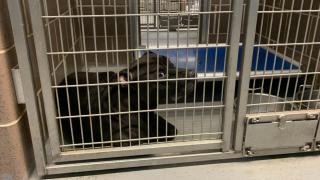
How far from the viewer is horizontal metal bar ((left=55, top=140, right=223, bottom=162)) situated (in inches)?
50.6

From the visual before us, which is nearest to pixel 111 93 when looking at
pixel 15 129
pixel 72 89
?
pixel 72 89

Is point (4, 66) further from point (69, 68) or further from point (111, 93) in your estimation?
point (69, 68)

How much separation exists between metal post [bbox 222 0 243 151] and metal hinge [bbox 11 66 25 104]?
2.76 feet

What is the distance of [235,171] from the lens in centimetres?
138

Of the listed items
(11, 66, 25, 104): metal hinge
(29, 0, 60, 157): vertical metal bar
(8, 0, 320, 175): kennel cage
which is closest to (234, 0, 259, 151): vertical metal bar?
(8, 0, 320, 175): kennel cage

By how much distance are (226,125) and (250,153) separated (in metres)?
0.20

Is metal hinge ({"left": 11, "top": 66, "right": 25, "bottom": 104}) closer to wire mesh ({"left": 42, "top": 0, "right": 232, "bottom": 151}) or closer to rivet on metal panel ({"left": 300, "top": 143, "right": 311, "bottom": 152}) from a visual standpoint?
wire mesh ({"left": 42, "top": 0, "right": 232, "bottom": 151})

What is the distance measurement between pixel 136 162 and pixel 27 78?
1.94ft

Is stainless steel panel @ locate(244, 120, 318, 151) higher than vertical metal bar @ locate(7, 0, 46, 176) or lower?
lower

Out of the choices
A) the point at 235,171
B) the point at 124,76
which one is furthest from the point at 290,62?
the point at 124,76

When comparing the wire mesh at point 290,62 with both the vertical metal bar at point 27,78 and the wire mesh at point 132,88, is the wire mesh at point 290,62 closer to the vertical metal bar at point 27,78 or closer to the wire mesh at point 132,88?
the wire mesh at point 132,88

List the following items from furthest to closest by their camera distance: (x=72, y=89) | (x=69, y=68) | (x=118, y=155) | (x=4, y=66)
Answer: (x=69, y=68) → (x=72, y=89) → (x=118, y=155) → (x=4, y=66)

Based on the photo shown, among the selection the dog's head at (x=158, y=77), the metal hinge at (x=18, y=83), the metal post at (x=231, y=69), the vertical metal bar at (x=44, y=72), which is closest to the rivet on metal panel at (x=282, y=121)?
the metal post at (x=231, y=69)

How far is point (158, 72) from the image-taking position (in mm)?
1261
